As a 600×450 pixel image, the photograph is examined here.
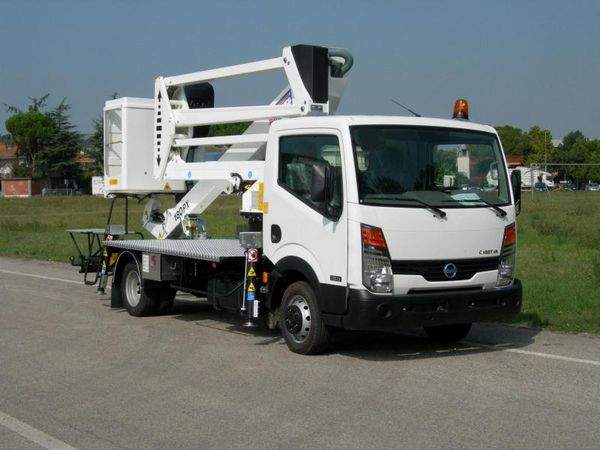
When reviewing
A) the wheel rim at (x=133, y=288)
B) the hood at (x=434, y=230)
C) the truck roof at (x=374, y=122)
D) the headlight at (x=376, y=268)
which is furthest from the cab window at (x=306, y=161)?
the wheel rim at (x=133, y=288)

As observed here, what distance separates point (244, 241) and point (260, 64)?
2.42 metres

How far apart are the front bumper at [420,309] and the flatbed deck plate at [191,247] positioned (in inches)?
86.4

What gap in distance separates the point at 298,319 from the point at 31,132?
9678 centimetres

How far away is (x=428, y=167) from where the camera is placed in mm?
8984

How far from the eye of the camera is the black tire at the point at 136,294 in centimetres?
1215

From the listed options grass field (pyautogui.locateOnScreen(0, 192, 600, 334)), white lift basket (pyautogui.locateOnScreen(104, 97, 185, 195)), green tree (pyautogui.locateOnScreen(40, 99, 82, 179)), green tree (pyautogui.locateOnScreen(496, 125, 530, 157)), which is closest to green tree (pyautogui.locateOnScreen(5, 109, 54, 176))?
green tree (pyautogui.locateOnScreen(40, 99, 82, 179))

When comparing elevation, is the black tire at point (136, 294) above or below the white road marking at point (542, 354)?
above

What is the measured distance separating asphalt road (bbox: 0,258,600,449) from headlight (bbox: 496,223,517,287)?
0.80 m

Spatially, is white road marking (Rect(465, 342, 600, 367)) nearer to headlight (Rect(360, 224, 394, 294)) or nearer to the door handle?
headlight (Rect(360, 224, 394, 294))

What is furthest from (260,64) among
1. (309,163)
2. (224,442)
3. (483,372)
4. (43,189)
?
(43,189)

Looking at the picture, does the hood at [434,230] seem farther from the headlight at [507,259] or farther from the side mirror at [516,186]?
the side mirror at [516,186]

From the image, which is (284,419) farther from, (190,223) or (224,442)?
(190,223)

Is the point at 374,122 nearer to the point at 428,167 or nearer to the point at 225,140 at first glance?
the point at 428,167

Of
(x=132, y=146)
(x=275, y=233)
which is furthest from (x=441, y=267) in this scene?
(x=132, y=146)
